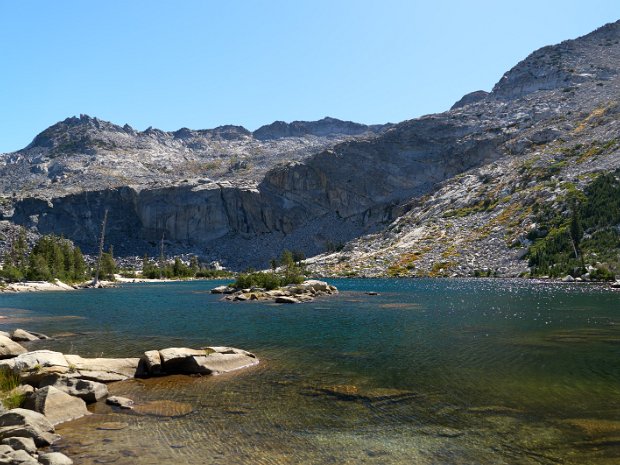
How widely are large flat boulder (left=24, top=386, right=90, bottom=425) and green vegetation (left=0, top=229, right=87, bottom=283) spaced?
99.3 meters

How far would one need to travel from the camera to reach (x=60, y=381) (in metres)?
16.5

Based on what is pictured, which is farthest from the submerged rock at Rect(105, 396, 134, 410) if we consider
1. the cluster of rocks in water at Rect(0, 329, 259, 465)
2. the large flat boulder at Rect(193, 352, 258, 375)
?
the large flat boulder at Rect(193, 352, 258, 375)

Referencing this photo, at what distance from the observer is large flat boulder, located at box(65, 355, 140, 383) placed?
18719mm

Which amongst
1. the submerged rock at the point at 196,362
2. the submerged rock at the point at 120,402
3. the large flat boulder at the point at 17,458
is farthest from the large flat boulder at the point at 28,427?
the submerged rock at the point at 196,362

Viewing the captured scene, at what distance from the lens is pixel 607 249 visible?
8388cm

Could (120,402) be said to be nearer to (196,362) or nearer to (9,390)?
(9,390)

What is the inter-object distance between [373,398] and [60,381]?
11470 millimetres

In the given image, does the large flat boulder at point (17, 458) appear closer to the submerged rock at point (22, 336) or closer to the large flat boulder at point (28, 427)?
the large flat boulder at point (28, 427)

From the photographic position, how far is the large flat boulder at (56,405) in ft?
45.1

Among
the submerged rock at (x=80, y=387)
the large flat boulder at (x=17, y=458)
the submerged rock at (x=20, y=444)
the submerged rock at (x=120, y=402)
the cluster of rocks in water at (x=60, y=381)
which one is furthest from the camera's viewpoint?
the submerged rock at (x=80, y=387)

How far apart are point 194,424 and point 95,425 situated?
294 cm

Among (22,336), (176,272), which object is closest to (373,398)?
(22,336)

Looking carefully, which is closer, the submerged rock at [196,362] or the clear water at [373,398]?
the clear water at [373,398]

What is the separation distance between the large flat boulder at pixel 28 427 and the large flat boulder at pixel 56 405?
37.3 inches
